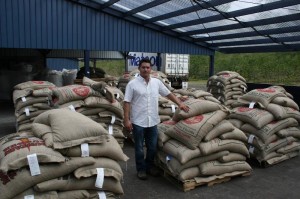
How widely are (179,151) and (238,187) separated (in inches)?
42.0

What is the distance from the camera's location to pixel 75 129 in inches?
132

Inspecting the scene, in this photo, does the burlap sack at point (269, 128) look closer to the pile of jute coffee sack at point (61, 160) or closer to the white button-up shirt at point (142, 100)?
the white button-up shirt at point (142, 100)

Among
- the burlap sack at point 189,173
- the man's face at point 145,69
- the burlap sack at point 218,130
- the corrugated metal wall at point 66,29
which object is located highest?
the corrugated metal wall at point 66,29

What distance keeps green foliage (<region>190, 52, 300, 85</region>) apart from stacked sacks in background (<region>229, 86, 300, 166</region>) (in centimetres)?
2408

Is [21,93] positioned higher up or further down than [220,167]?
higher up

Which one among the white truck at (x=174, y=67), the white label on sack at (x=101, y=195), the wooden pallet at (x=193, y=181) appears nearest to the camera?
the white label on sack at (x=101, y=195)

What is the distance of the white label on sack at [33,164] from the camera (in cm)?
295

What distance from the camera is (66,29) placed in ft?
37.5

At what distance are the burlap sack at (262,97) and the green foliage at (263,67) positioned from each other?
78.8ft

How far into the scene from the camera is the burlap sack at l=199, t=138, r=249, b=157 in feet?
14.8

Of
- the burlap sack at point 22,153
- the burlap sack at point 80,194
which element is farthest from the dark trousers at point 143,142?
the burlap sack at point 22,153

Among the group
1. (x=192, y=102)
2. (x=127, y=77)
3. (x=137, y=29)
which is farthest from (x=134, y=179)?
(x=137, y=29)

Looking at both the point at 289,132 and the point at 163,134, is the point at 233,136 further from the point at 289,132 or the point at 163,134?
the point at 289,132

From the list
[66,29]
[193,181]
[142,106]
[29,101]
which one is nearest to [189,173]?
[193,181]
